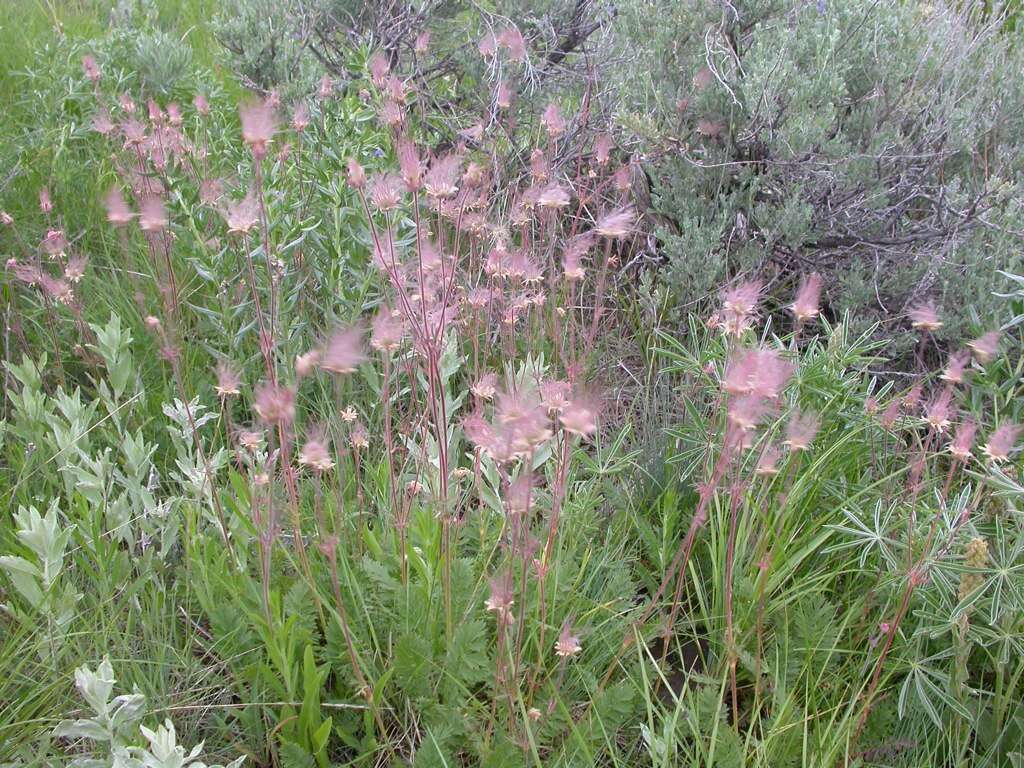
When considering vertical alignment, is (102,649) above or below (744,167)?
below

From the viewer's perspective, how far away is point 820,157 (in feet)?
11.0

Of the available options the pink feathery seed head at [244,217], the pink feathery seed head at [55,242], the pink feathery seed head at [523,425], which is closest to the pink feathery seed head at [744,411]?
the pink feathery seed head at [523,425]

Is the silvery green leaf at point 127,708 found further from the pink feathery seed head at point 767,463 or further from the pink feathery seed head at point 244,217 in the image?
the pink feathery seed head at point 767,463

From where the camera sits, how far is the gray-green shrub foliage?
324 centimetres

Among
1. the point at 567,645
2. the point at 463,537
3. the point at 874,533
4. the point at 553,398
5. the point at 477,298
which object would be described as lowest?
the point at 463,537

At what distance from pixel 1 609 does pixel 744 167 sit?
288cm

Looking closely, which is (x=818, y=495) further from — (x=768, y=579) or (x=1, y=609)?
(x=1, y=609)

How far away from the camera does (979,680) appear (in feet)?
6.99

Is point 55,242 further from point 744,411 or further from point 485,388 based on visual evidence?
point 744,411

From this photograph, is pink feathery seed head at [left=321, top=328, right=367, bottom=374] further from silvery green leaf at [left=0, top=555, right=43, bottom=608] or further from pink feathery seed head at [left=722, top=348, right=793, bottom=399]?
silvery green leaf at [left=0, top=555, right=43, bottom=608]

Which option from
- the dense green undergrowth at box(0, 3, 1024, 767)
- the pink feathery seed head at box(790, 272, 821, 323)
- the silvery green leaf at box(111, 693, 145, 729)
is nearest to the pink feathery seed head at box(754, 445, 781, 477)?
the dense green undergrowth at box(0, 3, 1024, 767)

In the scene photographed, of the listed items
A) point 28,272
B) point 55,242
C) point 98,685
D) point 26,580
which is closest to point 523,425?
point 98,685

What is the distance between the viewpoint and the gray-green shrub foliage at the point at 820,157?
10.6 feet

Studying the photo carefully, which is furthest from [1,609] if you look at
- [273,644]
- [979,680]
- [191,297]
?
[979,680]
